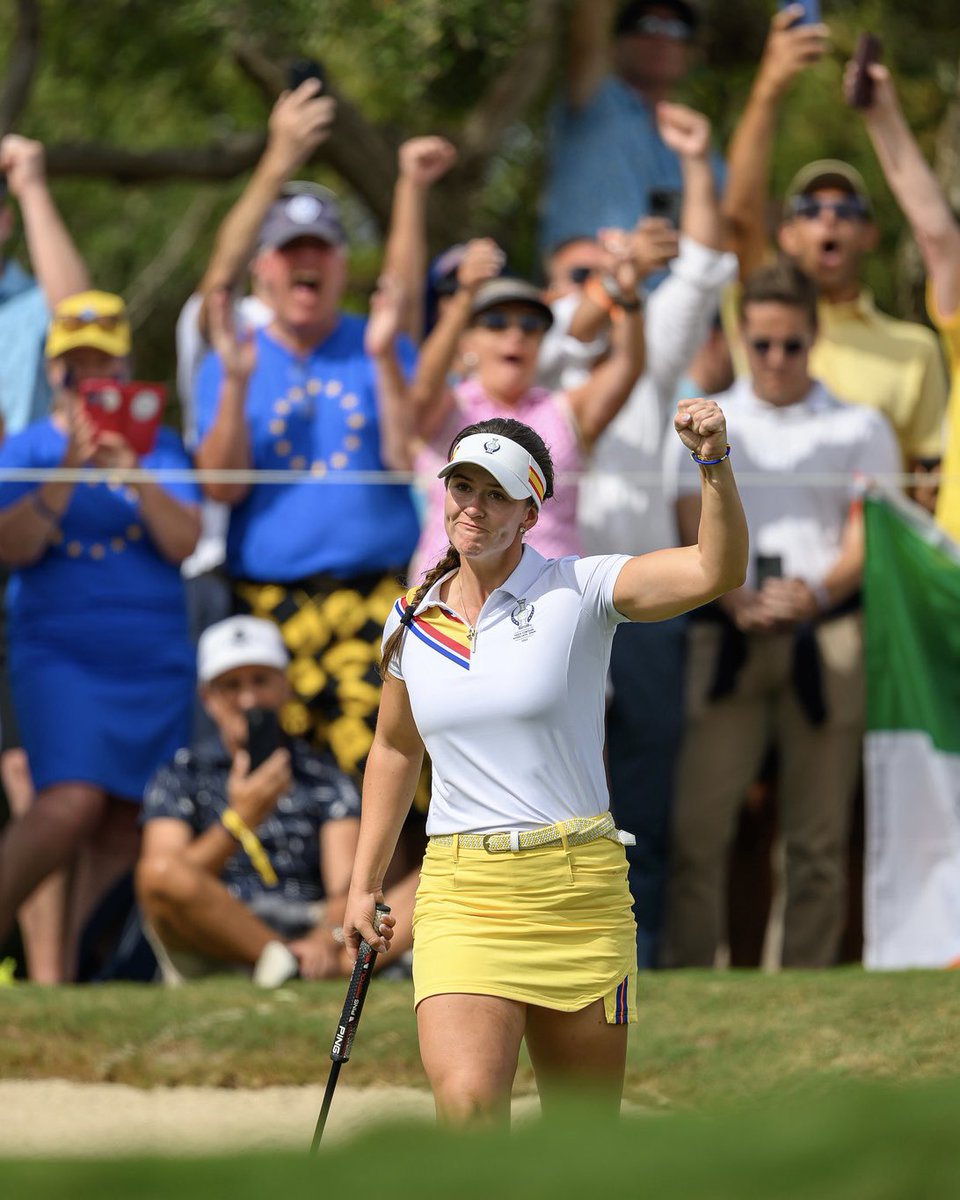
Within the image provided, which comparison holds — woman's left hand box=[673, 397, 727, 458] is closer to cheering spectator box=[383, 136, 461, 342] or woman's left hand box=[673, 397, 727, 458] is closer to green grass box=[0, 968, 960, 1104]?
green grass box=[0, 968, 960, 1104]

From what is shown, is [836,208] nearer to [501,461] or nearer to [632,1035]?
[632,1035]

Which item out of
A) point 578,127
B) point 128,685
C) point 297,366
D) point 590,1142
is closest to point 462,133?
point 578,127

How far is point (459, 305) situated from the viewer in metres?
8.31

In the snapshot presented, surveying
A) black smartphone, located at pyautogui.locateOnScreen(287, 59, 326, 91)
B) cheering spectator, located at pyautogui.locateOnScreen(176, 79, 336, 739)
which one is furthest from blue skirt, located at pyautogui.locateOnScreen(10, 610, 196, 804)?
black smartphone, located at pyautogui.locateOnScreen(287, 59, 326, 91)

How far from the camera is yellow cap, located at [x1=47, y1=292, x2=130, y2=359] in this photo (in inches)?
333

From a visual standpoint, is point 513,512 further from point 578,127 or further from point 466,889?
point 578,127

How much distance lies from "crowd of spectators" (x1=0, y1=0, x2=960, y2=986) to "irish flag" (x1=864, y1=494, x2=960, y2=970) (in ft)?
0.37

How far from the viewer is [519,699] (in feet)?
16.3

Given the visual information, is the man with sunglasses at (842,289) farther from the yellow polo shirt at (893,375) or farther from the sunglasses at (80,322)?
the sunglasses at (80,322)

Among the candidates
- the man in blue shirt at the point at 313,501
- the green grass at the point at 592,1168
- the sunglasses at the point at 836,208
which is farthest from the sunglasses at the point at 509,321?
the green grass at the point at 592,1168

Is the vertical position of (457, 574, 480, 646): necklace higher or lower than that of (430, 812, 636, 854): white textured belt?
higher

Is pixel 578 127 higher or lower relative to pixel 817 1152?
higher

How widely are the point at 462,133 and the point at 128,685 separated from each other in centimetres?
440

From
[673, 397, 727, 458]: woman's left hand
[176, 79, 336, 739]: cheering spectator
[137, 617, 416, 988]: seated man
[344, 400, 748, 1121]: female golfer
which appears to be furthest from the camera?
[176, 79, 336, 739]: cheering spectator
